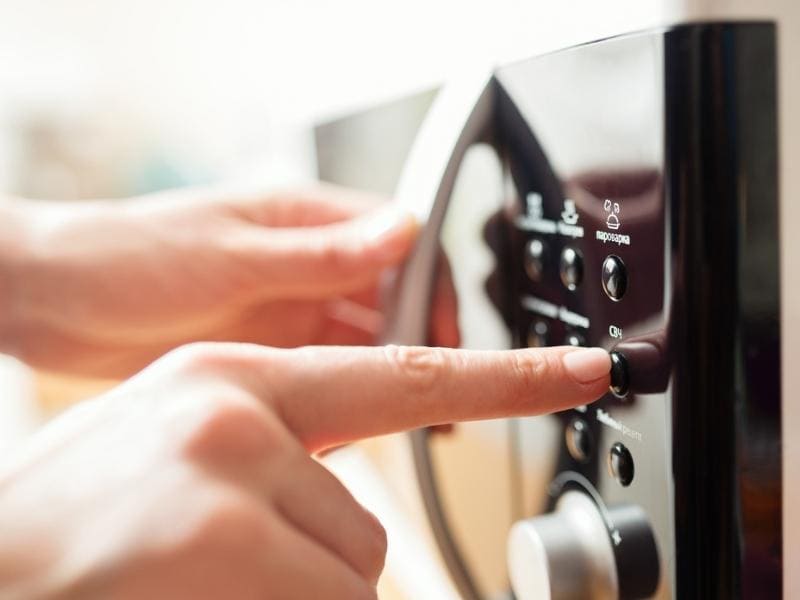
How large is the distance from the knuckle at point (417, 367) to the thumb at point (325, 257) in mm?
184

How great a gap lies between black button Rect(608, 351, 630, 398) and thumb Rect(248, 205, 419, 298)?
0.22m

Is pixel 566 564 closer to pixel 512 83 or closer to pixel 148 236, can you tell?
pixel 512 83

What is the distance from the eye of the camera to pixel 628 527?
31 cm

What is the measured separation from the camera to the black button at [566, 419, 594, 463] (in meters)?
0.33

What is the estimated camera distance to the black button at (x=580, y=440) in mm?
334

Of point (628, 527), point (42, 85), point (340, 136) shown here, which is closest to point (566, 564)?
point (628, 527)

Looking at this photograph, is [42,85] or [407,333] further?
[42,85]

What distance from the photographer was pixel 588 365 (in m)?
0.30

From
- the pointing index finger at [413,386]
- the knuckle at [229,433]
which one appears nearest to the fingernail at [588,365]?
the pointing index finger at [413,386]

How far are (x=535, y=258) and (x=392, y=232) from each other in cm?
14

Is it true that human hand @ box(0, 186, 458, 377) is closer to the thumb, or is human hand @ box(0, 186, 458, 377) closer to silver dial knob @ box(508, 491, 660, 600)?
the thumb

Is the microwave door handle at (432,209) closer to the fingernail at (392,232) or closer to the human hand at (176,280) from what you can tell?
the fingernail at (392,232)

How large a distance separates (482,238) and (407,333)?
9 cm

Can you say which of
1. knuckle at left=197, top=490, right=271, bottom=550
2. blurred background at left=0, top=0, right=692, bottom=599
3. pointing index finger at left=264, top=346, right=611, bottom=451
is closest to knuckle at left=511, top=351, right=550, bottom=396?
pointing index finger at left=264, top=346, right=611, bottom=451
